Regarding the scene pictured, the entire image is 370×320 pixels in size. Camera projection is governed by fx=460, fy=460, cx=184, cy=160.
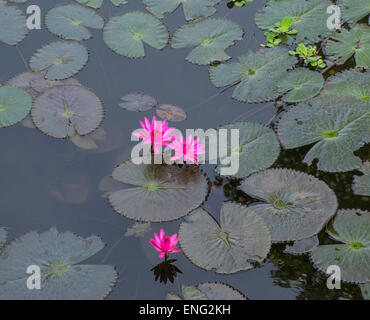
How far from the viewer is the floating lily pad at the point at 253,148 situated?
3.07 metres

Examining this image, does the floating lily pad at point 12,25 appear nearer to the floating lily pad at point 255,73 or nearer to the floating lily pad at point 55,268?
the floating lily pad at point 255,73

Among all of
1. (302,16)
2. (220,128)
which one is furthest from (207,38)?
(220,128)

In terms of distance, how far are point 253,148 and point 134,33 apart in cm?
162

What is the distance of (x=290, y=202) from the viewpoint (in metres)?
2.87

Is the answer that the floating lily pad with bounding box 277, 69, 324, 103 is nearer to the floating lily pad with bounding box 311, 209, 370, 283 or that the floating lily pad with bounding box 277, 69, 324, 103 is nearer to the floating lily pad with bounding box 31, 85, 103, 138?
the floating lily pad with bounding box 311, 209, 370, 283

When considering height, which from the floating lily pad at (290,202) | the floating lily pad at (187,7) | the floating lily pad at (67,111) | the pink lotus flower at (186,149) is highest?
the floating lily pad at (187,7)

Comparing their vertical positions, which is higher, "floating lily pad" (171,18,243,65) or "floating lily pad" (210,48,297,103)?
"floating lily pad" (171,18,243,65)

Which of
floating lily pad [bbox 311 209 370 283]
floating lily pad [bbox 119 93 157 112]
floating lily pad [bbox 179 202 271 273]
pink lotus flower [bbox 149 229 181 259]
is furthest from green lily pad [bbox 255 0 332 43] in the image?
pink lotus flower [bbox 149 229 181 259]

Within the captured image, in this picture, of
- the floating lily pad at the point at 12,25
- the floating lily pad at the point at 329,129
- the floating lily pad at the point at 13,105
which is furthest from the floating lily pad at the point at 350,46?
the floating lily pad at the point at 12,25

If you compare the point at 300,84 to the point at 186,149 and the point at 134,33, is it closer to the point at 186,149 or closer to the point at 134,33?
the point at 186,149

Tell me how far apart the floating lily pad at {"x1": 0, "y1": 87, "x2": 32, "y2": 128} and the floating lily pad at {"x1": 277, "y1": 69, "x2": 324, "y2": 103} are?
1.94 meters

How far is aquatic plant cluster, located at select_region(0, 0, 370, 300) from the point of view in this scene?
263 centimetres

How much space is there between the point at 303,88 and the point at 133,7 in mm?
1833

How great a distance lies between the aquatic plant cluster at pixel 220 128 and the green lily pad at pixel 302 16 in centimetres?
1
